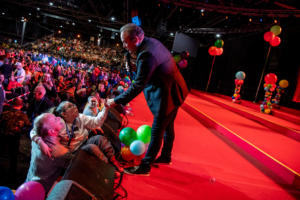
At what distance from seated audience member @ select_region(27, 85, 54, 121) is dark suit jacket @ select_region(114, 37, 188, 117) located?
7.43ft

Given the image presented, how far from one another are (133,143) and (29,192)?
3.25 feet

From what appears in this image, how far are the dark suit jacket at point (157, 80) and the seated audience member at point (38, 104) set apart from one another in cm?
227

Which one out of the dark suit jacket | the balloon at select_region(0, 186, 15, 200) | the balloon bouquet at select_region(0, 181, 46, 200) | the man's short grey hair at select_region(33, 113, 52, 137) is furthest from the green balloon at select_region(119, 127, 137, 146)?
the balloon at select_region(0, 186, 15, 200)

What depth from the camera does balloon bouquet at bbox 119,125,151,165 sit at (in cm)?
198

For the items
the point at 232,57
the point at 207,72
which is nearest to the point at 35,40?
the point at 207,72

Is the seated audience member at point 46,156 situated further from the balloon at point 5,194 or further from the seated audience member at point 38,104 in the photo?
the seated audience member at point 38,104

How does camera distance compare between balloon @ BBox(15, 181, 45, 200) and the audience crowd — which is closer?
balloon @ BBox(15, 181, 45, 200)

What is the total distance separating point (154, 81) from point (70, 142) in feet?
3.66

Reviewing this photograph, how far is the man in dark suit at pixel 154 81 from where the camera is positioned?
4.96ft

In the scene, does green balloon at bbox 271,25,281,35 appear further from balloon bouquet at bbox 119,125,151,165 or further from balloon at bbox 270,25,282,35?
balloon bouquet at bbox 119,125,151,165

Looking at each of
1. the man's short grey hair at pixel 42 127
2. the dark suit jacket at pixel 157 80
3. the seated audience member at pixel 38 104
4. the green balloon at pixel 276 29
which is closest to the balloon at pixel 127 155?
the dark suit jacket at pixel 157 80

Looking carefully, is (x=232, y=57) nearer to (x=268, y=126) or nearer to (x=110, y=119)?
(x=268, y=126)

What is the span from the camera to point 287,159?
Answer: 8.34 feet

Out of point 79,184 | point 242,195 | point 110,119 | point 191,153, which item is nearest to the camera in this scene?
point 79,184
